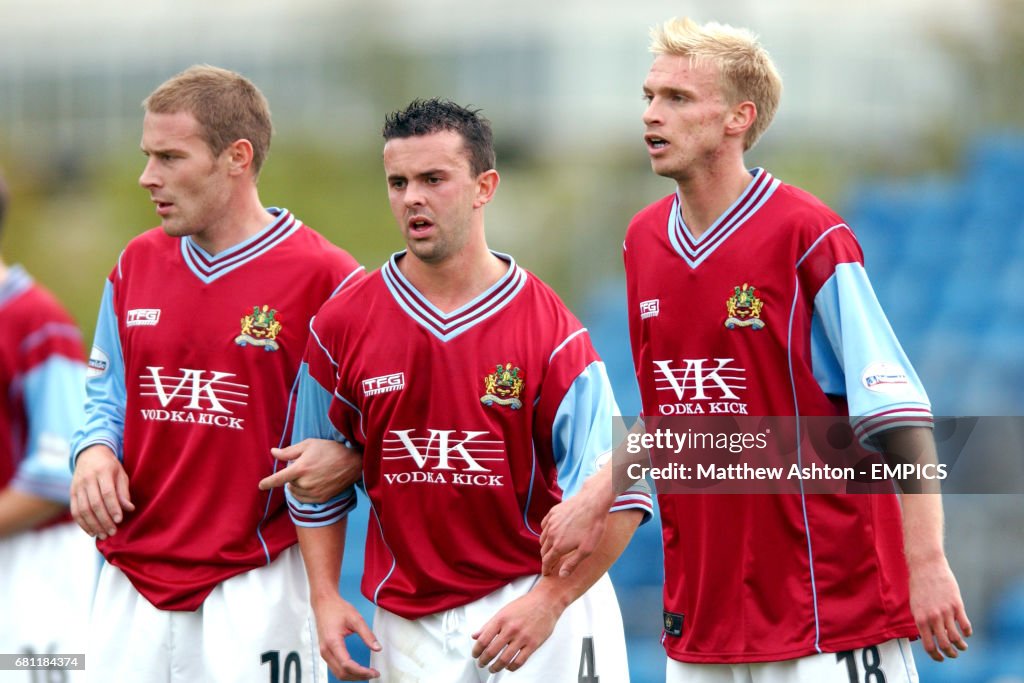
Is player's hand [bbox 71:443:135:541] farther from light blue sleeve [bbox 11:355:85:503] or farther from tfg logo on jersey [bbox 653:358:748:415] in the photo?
tfg logo on jersey [bbox 653:358:748:415]

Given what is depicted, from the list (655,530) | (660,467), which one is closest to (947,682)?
(655,530)

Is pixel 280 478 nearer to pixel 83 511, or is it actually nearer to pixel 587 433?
pixel 83 511

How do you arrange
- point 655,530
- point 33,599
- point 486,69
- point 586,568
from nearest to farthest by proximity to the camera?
Result: point 586,568 < point 33,599 < point 655,530 < point 486,69

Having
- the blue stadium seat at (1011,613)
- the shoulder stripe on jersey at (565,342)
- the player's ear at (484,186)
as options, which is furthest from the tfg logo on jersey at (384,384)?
the blue stadium seat at (1011,613)

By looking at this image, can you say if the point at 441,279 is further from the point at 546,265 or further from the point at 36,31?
the point at 36,31

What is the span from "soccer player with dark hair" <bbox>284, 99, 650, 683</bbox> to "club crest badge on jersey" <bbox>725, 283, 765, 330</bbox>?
1.34 ft

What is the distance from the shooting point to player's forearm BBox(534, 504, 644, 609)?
4238 millimetres

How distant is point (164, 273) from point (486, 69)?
36967 mm

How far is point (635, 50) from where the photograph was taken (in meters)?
38.2

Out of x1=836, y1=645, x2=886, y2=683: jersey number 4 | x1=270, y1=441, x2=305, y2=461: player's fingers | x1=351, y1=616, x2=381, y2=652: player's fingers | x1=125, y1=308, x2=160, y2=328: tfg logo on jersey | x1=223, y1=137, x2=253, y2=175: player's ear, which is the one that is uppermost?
x1=223, y1=137, x2=253, y2=175: player's ear

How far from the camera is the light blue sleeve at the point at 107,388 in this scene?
4977 millimetres

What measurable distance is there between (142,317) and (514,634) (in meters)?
1.65

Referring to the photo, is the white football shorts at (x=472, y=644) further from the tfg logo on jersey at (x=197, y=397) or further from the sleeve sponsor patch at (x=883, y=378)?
the sleeve sponsor patch at (x=883, y=378)

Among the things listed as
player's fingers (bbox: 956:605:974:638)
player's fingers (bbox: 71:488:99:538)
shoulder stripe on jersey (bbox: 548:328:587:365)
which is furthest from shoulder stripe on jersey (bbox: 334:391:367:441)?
player's fingers (bbox: 956:605:974:638)
